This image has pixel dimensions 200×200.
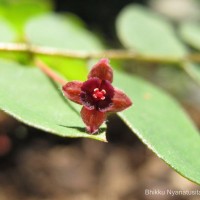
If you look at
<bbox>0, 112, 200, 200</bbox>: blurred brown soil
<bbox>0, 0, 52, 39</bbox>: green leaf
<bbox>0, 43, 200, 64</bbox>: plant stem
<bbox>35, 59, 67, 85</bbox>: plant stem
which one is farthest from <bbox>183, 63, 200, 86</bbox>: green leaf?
<bbox>0, 0, 52, 39</bbox>: green leaf

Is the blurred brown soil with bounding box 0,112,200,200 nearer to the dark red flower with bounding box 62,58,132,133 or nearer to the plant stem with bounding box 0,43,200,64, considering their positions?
the plant stem with bounding box 0,43,200,64

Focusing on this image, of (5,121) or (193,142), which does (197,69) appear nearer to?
(193,142)

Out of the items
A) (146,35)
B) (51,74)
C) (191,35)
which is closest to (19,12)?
(146,35)

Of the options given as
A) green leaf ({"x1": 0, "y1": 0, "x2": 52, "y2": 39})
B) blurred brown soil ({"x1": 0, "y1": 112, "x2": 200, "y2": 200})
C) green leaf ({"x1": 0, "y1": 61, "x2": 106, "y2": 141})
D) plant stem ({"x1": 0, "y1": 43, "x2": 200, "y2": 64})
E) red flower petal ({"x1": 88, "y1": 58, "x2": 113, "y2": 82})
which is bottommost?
blurred brown soil ({"x1": 0, "y1": 112, "x2": 200, "y2": 200})

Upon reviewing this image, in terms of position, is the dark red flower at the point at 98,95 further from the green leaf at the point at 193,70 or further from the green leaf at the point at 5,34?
the green leaf at the point at 5,34

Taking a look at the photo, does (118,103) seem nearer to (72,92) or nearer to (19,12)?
(72,92)

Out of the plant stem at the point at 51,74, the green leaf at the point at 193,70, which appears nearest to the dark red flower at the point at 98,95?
the plant stem at the point at 51,74

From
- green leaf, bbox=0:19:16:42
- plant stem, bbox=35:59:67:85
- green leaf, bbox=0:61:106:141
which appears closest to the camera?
green leaf, bbox=0:61:106:141
